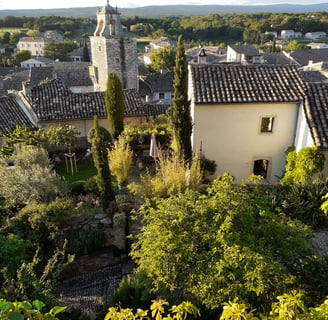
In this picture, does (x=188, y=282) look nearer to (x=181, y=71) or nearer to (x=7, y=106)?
(x=181, y=71)

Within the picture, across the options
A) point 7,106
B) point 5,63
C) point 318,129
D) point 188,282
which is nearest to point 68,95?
point 7,106

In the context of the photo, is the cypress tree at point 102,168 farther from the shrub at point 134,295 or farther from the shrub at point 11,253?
the shrub at point 134,295

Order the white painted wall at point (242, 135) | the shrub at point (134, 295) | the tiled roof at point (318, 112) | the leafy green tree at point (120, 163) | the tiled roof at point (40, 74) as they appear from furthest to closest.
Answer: the tiled roof at point (40, 74) < the white painted wall at point (242, 135) < the leafy green tree at point (120, 163) < the tiled roof at point (318, 112) < the shrub at point (134, 295)

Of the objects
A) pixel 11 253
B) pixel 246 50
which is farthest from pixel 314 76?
pixel 11 253

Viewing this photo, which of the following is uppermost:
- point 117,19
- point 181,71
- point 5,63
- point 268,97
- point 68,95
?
point 117,19

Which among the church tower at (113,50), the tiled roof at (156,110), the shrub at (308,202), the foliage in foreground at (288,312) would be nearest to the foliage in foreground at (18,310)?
the foliage in foreground at (288,312)
